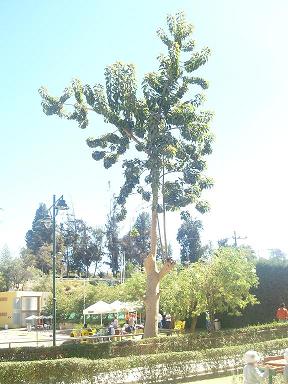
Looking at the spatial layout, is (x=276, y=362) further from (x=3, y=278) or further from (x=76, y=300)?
(x=3, y=278)

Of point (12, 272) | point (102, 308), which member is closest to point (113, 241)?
point (12, 272)

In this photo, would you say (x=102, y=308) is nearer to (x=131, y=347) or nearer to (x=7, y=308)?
(x=131, y=347)

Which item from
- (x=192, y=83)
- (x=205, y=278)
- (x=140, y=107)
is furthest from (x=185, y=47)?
(x=205, y=278)

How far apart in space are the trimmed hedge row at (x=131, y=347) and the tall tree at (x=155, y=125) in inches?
106

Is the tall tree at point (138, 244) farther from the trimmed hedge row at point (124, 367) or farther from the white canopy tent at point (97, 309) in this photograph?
the trimmed hedge row at point (124, 367)

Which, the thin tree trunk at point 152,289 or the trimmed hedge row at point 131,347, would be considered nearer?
the trimmed hedge row at point 131,347

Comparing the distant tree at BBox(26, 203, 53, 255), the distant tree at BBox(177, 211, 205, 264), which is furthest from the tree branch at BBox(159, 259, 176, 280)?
the distant tree at BBox(26, 203, 53, 255)

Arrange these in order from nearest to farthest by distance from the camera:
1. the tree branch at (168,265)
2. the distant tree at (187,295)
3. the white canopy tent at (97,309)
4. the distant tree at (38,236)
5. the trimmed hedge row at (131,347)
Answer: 1. the trimmed hedge row at (131,347)
2. the tree branch at (168,265)
3. the distant tree at (187,295)
4. the white canopy tent at (97,309)
5. the distant tree at (38,236)

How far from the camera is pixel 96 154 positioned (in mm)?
22734

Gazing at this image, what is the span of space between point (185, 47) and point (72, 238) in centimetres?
6588

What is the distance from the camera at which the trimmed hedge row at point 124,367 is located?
12.7m

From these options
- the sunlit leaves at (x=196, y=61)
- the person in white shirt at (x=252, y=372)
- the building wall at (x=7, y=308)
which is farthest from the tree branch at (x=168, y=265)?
the building wall at (x=7, y=308)

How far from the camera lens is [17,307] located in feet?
179

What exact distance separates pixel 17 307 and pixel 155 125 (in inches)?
1558
